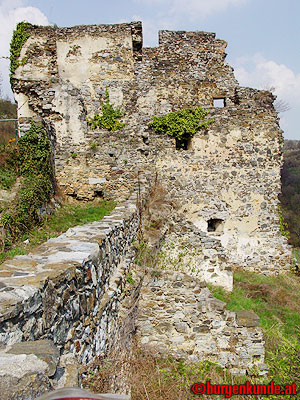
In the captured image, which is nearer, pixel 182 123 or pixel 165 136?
pixel 182 123

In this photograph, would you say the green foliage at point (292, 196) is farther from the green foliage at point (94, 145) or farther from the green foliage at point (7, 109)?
the green foliage at point (7, 109)

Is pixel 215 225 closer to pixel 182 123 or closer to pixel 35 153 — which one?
pixel 182 123

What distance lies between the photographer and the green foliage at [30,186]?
20.7 ft

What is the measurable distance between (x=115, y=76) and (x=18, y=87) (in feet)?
11.6

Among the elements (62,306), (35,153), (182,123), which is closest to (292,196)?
(182,123)

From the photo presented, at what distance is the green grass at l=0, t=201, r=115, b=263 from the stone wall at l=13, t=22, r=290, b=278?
3.07ft

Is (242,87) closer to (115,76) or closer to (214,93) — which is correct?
(214,93)

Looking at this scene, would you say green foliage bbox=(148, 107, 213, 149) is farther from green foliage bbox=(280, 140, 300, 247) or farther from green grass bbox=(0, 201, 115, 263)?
green foliage bbox=(280, 140, 300, 247)

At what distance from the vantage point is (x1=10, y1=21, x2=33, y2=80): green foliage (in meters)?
11.1

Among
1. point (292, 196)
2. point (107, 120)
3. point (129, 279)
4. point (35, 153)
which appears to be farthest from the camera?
point (292, 196)

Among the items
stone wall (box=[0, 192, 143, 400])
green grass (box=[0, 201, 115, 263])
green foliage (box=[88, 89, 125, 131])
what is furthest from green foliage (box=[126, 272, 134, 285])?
green foliage (box=[88, 89, 125, 131])

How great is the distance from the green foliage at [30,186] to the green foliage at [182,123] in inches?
158

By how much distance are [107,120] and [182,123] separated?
9.12 ft

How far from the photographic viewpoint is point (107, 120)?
11453 millimetres
